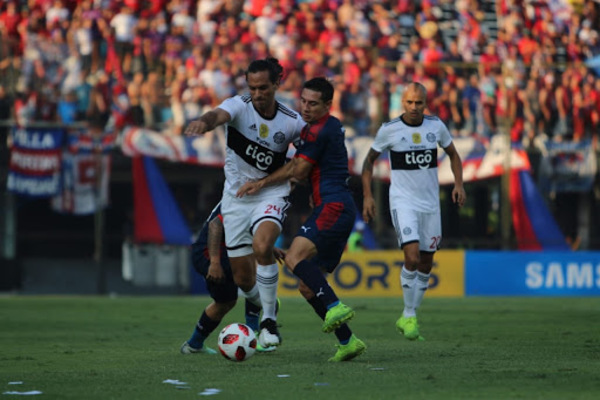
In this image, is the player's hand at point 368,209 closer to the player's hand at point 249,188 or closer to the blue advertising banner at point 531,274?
the player's hand at point 249,188

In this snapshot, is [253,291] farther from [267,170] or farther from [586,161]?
[586,161]

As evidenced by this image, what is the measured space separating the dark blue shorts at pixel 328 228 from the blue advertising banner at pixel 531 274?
13756 mm

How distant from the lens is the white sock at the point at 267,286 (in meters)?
9.64

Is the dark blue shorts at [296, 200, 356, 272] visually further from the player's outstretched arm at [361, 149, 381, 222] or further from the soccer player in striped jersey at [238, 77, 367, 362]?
the player's outstretched arm at [361, 149, 381, 222]

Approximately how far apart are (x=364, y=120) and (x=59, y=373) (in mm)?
14885

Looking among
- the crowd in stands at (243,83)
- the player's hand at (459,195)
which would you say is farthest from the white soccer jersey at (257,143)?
the crowd in stands at (243,83)

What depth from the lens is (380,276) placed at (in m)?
22.8

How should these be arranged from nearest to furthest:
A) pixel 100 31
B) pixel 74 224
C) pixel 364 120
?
pixel 364 120 < pixel 100 31 < pixel 74 224

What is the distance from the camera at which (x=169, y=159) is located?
23.2 meters

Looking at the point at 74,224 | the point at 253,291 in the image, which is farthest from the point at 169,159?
the point at 253,291

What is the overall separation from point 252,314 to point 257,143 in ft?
4.90

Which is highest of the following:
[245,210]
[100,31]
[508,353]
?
[100,31]

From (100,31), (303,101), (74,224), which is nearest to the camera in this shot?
(303,101)

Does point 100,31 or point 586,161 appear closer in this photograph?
point 586,161
